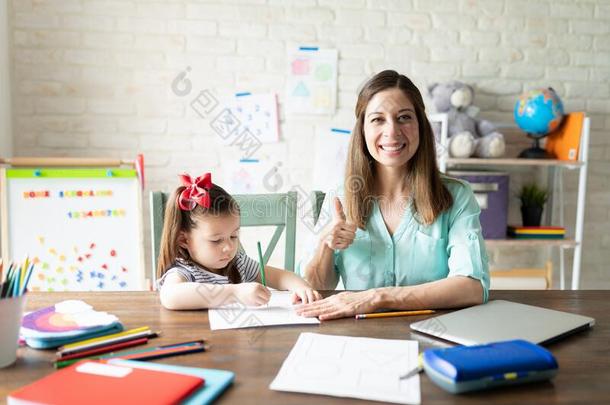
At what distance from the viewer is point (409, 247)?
152 centimetres

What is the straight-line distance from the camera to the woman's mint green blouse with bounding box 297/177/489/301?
150 centimetres

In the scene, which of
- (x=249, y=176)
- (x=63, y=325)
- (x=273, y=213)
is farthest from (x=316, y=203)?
(x=249, y=176)

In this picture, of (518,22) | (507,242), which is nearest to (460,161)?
(507,242)

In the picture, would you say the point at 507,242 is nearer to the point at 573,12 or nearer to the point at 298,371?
the point at 573,12

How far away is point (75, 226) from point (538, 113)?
7.21 ft

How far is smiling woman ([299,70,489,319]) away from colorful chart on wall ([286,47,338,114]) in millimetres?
1276

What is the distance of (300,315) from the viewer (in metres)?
1.11

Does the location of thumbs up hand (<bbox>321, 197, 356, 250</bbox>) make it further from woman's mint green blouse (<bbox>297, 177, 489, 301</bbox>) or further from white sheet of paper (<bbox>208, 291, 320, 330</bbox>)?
white sheet of paper (<bbox>208, 291, 320, 330</bbox>)

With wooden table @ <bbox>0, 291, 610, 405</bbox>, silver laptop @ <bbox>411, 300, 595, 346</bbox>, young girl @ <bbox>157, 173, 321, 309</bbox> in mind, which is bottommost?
wooden table @ <bbox>0, 291, 610, 405</bbox>

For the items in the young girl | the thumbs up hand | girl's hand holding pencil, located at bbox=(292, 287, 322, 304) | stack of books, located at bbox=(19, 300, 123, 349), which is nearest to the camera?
stack of books, located at bbox=(19, 300, 123, 349)

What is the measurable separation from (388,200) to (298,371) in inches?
33.4

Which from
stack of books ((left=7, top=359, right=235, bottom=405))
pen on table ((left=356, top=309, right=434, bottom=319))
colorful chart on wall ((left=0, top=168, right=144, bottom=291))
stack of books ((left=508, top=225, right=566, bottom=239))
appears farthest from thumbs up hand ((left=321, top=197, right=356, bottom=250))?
stack of books ((left=508, top=225, right=566, bottom=239))

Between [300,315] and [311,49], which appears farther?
[311,49]

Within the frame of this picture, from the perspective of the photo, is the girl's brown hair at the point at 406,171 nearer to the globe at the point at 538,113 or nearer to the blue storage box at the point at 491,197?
the blue storage box at the point at 491,197
